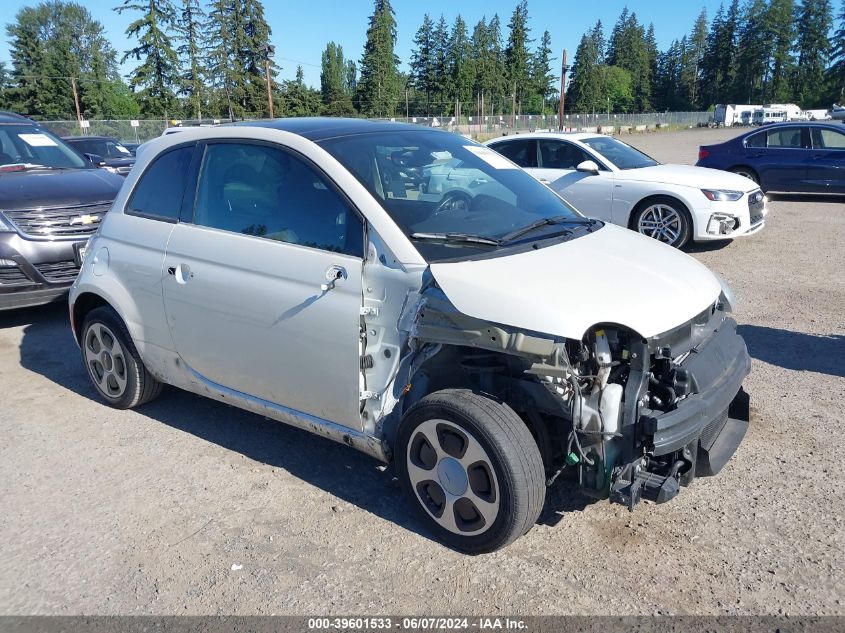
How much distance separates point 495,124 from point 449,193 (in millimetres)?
61569

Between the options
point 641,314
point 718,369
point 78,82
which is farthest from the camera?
point 78,82

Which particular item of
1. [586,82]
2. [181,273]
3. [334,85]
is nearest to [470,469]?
[181,273]

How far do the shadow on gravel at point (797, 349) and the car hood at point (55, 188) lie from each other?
6427mm

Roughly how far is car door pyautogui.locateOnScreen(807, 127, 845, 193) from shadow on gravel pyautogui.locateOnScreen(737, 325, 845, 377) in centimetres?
920

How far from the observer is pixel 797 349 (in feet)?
18.5

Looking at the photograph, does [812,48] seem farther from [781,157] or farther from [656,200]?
[656,200]

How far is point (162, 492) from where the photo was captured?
148 inches

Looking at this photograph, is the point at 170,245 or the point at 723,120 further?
the point at 723,120

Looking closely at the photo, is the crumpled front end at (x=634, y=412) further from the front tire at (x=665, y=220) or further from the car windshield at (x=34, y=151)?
the car windshield at (x=34, y=151)

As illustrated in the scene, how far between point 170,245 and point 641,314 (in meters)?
2.70

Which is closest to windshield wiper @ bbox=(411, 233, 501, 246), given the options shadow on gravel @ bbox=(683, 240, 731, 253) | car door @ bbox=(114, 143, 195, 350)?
car door @ bbox=(114, 143, 195, 350)

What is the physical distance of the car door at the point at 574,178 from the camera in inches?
383

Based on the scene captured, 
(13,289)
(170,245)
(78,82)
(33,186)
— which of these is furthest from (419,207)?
(78,82)

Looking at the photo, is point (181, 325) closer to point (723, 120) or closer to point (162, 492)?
point (162, 492)
